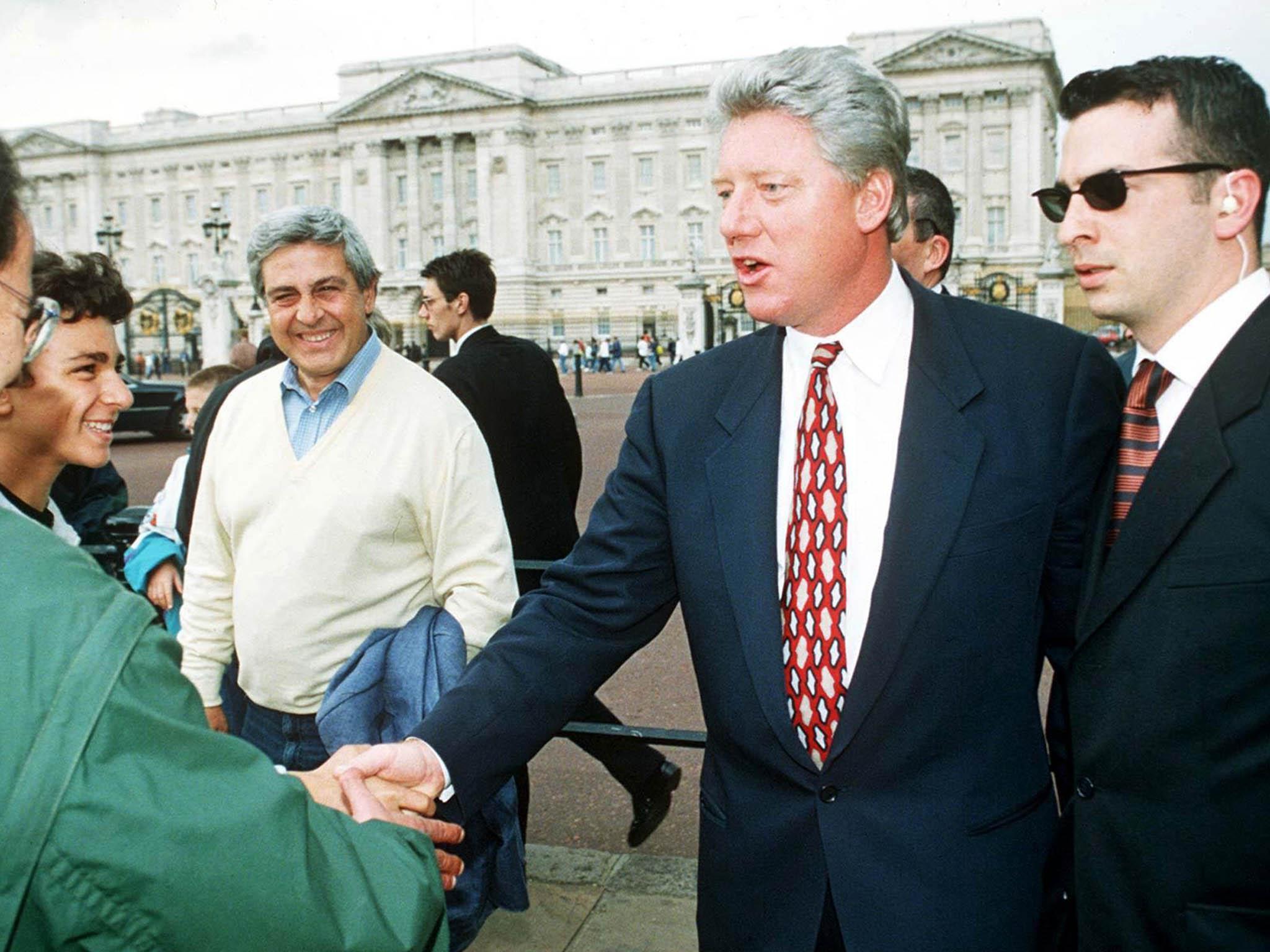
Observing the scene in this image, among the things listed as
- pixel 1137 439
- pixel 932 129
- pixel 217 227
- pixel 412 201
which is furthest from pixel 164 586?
pixel 412 201

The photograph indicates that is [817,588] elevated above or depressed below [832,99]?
below

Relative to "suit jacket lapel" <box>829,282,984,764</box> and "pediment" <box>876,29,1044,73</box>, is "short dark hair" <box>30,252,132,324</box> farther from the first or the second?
"pediment" <box>876,29,1044,73</box>

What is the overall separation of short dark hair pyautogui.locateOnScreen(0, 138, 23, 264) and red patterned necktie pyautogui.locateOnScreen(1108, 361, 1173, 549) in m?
1.55

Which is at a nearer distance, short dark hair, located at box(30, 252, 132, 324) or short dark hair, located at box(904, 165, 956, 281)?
short dark hair, located at box(30, 252, 132, 324)

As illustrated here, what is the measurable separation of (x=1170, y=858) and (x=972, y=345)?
854mm

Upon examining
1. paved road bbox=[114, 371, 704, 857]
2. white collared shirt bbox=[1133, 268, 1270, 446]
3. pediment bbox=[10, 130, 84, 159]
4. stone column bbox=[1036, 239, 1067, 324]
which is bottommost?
paved road bbox=[114, 371, 704, 857]

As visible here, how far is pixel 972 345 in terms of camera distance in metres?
2.08

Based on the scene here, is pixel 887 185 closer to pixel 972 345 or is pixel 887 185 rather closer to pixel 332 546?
pixel 972 345

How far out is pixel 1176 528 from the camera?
1740 millimetres

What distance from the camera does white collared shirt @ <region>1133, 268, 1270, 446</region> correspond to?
1.86 metres

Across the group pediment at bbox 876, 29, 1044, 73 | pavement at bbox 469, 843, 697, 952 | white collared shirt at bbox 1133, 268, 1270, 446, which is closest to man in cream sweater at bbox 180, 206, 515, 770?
pavement at bbox 469, 843, 697, 952

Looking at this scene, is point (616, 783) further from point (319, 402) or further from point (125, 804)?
point (125, 804)

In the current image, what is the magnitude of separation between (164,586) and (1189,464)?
299 cm

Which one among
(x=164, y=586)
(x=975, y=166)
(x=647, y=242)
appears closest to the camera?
(x=164, y=586)
